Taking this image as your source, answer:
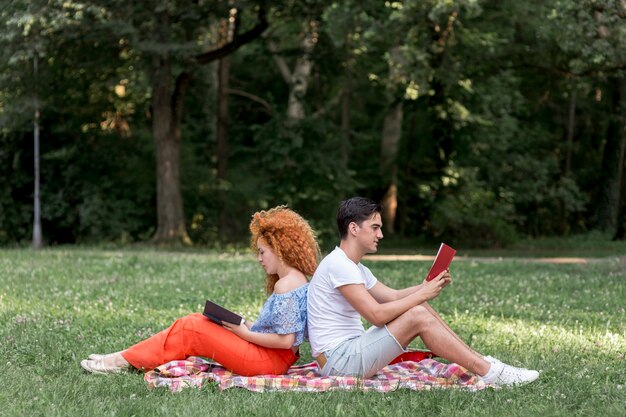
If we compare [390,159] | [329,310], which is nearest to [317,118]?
[390,159]

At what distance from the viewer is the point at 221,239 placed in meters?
34.9

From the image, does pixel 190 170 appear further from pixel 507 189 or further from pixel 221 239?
pixel 507 189

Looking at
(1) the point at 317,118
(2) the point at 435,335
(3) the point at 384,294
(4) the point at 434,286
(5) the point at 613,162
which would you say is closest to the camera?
(4) the point at 434,286

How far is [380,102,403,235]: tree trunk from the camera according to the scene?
3922 centimetres

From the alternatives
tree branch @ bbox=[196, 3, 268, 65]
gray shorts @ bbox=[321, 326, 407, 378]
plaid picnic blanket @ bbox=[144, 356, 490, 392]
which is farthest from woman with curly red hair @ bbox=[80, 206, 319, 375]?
tree branch @ bbox=[196, 3, 268, 65]

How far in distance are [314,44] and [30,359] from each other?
26.5 meters

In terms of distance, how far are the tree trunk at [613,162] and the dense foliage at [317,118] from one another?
0.25ft

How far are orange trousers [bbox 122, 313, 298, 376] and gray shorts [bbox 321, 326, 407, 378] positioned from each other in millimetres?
482

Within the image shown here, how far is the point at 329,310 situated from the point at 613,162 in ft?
109

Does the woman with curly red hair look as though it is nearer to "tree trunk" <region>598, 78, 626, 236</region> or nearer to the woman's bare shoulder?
the woman's bare shoulder

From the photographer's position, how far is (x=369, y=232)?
7.93 m

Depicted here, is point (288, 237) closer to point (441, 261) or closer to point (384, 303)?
point (384, 303)

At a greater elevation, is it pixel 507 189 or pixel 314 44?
pixel 314 44

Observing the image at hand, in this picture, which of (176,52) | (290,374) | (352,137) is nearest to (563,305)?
(290,374)
